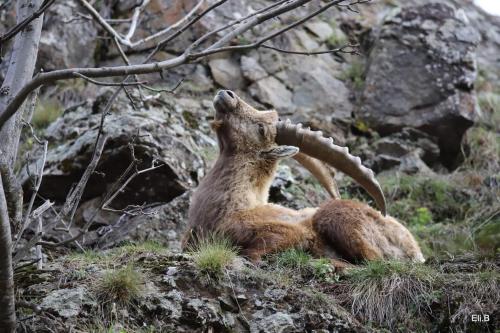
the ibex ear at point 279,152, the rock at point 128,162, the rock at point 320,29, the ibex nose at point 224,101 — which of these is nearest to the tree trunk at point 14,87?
the ibex nose at point 224,101

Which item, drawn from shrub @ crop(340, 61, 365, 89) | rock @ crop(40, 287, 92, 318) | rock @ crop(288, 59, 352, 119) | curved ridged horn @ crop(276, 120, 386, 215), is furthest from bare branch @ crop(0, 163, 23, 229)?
shrub @ crop(340, 61, 365, 89)

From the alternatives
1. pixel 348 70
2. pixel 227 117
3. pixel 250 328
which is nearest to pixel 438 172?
pixel 348 70

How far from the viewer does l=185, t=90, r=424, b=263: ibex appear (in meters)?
6.57

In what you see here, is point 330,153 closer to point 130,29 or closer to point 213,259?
point 213,259

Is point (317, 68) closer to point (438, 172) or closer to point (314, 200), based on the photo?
point (438, 172)

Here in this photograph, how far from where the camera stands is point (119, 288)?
5.08 m

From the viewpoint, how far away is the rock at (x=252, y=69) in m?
12.8

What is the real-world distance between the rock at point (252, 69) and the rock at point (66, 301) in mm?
8292

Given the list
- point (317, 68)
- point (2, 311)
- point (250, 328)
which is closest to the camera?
point (2, 311)

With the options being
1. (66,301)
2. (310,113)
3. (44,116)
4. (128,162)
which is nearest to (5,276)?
(66,301)

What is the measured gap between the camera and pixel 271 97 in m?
12.6

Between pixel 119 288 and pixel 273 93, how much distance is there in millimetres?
8107

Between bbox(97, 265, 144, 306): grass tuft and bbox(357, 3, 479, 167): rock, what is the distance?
8.23 meters

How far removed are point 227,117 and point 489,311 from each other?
3652mm
